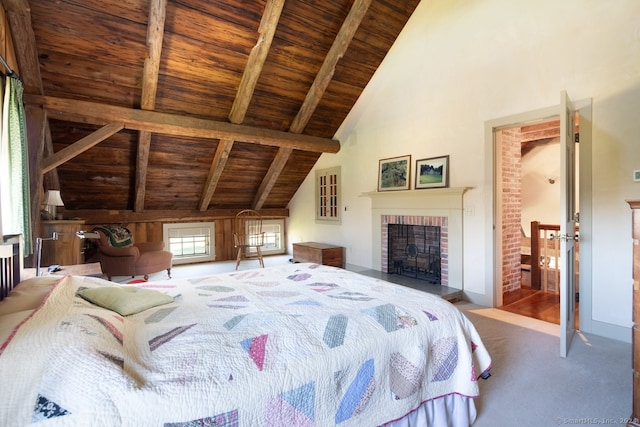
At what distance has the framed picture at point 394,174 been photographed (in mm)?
4508

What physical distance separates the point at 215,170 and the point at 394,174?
2.94 metres

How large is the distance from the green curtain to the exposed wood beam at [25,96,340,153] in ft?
3.30

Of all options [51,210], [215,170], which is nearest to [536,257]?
[215,170]

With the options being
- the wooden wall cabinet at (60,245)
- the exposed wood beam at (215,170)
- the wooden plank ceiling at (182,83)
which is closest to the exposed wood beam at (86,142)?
the wooden plank ceiling at (182,83)

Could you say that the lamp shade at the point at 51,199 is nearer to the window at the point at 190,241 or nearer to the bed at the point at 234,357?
the window at the point at 190,241

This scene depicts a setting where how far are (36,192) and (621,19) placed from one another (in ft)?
19.7

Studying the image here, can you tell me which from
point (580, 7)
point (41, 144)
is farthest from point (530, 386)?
point (41, 144)

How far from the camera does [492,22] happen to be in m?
3.52

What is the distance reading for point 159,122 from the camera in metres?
4.14

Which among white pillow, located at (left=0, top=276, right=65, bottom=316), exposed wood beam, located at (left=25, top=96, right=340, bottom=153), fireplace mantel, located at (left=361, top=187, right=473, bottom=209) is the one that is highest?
exposed wood beam, located at (left=25, top=96, right=340, bottom=153)

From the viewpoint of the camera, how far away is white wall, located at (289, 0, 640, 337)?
8.79ft

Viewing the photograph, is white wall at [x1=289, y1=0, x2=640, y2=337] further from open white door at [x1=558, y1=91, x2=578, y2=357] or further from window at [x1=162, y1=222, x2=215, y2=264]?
window at [x1=162, y1=222, x2=215, y2=264]

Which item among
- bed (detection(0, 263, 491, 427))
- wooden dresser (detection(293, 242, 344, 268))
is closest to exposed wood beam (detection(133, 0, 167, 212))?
bed (detection(0, 263, 491, 427))

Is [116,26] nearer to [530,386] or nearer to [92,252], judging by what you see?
[92,252]
